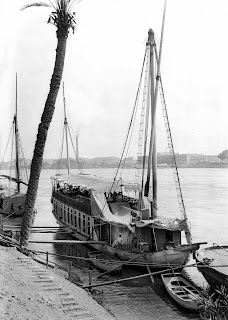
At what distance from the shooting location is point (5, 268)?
1298cm

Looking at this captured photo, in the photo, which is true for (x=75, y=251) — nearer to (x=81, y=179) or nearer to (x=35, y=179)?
(x=81, y=179)

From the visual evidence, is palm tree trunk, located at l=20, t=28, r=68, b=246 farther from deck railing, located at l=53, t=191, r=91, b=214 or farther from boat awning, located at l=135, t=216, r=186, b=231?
deck railing, located at l=53, t=191, r=91, b=214

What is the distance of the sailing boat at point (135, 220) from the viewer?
74.2 ft

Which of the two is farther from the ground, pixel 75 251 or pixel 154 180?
pixel 154 180

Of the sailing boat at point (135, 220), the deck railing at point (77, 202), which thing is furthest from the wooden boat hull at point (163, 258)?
the deck railing at point (77, 202)

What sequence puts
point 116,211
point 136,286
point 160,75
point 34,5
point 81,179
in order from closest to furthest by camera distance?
1. point 34,5
2. point 136,286
3. point 160,75
4. point 116,211
5. point 81,179

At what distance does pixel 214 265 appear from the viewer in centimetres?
1797

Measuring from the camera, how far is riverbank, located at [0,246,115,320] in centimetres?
975

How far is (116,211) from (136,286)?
7913mm

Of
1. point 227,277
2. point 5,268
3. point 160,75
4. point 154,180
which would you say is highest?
point 160,75

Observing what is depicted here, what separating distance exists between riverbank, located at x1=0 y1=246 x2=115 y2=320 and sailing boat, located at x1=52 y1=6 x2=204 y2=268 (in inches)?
367

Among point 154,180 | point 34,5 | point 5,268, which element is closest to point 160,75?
point 154,180

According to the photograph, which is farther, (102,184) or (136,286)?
(102,184)

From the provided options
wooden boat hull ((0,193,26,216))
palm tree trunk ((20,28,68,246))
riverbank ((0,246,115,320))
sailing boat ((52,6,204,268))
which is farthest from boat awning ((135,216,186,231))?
wooden boat hull ((0,193,26,216))
